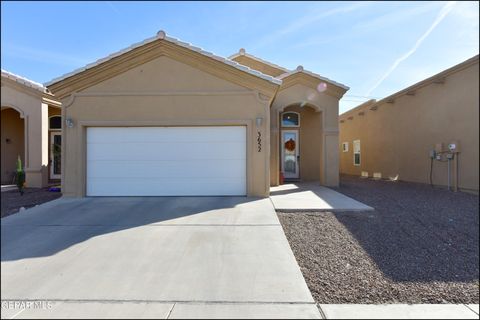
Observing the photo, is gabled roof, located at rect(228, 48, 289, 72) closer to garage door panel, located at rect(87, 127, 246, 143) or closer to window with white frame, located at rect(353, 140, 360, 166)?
garage door panel, located at rect(87, 127, 246, 143)

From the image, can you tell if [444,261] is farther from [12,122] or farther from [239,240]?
[12,122]

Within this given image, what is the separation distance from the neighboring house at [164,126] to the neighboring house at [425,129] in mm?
6949

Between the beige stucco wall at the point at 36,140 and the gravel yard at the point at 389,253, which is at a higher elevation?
the beige stucco wall at the point at 36,140

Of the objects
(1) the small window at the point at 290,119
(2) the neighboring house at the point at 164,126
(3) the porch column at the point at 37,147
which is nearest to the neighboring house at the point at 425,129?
(1) the small window at the point at 290,119

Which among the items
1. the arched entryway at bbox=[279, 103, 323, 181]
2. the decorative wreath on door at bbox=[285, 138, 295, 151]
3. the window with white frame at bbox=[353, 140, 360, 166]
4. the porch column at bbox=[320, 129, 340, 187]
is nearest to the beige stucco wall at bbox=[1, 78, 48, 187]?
the arched entryway at bbox=[279, 103, 323, 181]

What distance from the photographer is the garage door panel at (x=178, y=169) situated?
330 inches

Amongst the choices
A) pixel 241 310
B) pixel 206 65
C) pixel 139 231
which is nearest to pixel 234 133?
pixel 206 65

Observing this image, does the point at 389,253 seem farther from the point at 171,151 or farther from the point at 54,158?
the point at 54,158

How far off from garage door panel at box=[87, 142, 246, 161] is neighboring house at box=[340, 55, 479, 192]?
26.4 ft

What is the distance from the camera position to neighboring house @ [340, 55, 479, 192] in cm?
1004

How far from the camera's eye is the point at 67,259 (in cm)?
423

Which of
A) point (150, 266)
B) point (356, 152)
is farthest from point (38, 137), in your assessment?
point (356, 152)

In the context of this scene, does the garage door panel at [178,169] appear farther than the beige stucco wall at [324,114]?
No

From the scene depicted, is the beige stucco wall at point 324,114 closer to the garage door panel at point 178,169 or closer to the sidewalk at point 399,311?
the garage door panel at point 178,169
